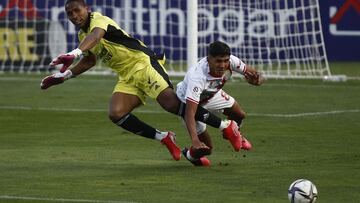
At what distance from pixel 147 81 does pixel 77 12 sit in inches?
42.1

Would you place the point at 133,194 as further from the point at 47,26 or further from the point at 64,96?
the point at 47,26

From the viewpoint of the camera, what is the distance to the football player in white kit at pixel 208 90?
11.5 m

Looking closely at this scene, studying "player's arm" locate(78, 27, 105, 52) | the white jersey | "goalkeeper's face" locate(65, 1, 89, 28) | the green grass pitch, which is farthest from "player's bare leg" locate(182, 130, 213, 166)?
Result: "goalkeeper's face" locate(65, 1, 89, 28)

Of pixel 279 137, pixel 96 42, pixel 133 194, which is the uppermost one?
pixel 96 42

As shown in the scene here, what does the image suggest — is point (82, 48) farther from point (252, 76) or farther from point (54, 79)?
point (252, 76)

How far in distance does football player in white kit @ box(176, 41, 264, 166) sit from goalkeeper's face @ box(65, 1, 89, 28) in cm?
122

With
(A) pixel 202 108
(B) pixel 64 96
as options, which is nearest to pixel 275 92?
(B) pixel 64 96

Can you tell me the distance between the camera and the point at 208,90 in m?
11.9

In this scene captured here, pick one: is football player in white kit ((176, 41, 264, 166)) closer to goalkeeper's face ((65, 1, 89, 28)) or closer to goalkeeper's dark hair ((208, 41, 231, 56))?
goalkeeper's dark hair ((208, 41, 231, 56))

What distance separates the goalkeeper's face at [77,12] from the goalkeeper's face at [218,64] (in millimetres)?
1397

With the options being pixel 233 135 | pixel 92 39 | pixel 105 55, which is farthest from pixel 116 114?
pixel 233 135

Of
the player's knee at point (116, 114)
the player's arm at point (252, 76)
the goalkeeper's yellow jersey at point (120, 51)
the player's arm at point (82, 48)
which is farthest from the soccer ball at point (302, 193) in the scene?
the goalkeeper's yellow jersey at point (120, 51)

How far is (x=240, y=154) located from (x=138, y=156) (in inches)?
45.5

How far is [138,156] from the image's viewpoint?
12.9 metres
